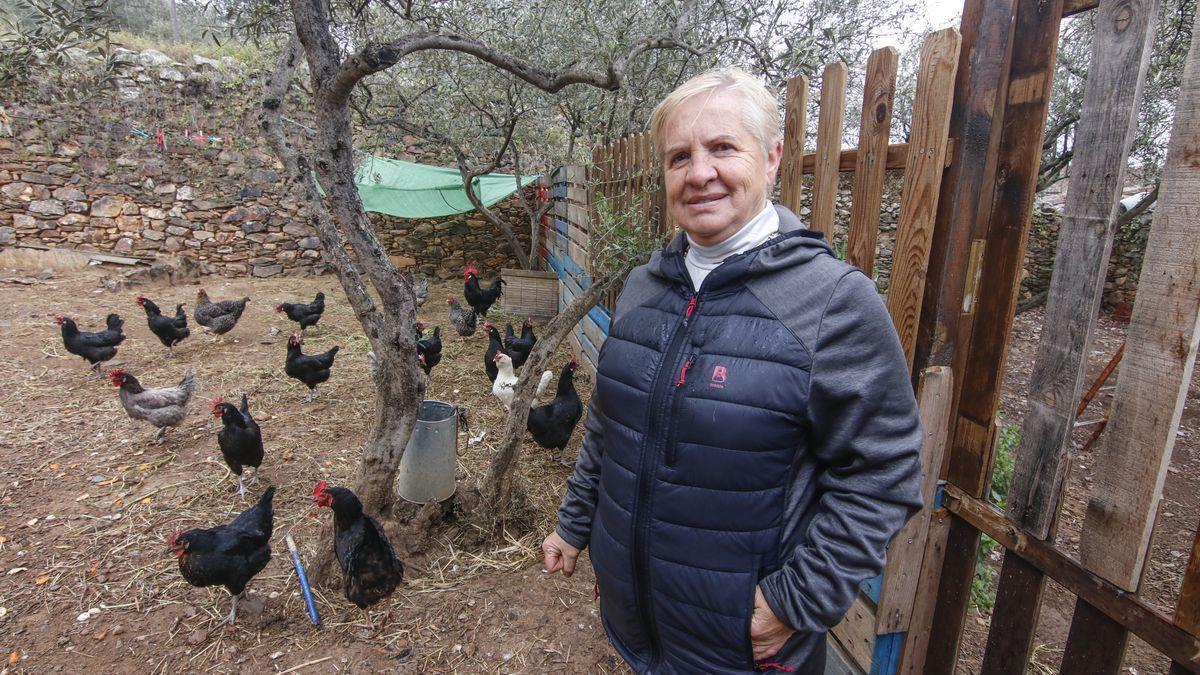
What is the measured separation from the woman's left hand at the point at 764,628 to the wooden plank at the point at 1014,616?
1.99 ft

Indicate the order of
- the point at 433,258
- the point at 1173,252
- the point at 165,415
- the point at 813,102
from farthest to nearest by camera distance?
the point at 433,258, the point at 813,102, the point at 165,415, the point at 1173,252

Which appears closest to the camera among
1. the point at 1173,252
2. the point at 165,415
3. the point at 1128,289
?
the point at 1173,252

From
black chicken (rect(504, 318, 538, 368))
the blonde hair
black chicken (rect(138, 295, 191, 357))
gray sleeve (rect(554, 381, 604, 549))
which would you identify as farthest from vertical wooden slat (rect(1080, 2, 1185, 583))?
black chicken (rect(138, 295, 191, 357))

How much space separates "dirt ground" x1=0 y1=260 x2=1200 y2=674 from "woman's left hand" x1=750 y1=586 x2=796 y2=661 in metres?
1.57

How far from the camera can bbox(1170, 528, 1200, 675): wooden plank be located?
0.93m

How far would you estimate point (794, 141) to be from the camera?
1900 mm

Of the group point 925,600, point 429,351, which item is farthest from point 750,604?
point 429,351

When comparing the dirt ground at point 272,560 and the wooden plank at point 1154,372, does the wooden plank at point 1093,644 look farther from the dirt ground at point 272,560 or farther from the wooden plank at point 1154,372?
the dirt ground at point 272,560

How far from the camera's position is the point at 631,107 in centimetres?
511

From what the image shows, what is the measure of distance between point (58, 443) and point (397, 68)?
17.8 feet

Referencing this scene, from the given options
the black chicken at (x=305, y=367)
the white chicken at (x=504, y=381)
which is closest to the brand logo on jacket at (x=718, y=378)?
the white chicken at (x=504, y=381)

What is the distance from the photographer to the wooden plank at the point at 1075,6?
1171 millimetres

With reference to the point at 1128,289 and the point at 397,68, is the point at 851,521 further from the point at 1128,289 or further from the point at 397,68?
the point at 1128,289

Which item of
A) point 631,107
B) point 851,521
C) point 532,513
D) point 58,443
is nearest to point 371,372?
point 58,443
